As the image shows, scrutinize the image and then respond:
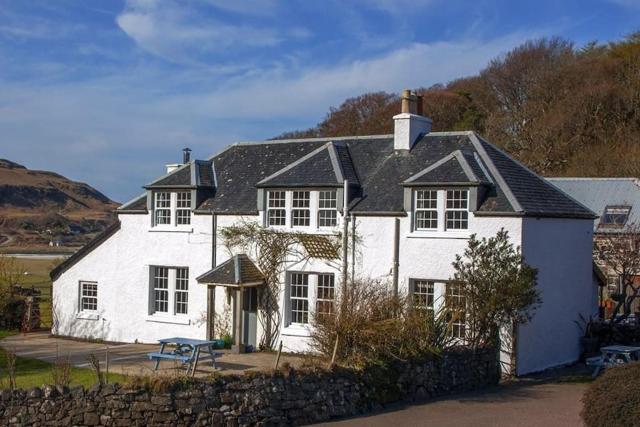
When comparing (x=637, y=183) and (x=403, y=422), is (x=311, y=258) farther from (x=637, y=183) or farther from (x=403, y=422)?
(x=637, y=183)

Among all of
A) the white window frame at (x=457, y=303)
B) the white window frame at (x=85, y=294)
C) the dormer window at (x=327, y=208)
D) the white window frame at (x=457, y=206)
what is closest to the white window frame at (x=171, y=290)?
the white window frame at (x=85, y=294)

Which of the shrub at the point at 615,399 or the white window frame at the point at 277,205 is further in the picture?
the white window frame at the point at 277,205

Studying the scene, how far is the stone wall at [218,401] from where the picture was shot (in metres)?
15.5

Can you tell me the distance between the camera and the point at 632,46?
210ft

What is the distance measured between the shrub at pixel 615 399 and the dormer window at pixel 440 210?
397 inches

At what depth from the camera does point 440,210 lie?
24062mm

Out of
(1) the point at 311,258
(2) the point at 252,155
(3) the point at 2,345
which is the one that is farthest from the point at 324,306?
(3) the point at 2,345

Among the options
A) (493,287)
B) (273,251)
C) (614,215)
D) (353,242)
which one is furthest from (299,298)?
(614,215)

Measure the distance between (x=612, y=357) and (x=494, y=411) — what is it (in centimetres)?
658

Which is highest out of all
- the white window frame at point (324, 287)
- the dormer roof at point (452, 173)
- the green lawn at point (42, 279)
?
the dormer roof at point (452, 173)

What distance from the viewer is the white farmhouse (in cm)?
2394

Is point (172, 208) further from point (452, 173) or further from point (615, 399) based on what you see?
point (615, 399)

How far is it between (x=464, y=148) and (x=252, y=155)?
816 centimetres

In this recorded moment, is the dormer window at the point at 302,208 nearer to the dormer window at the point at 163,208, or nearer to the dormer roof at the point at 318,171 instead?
the dormer roof at the point at 318,171
